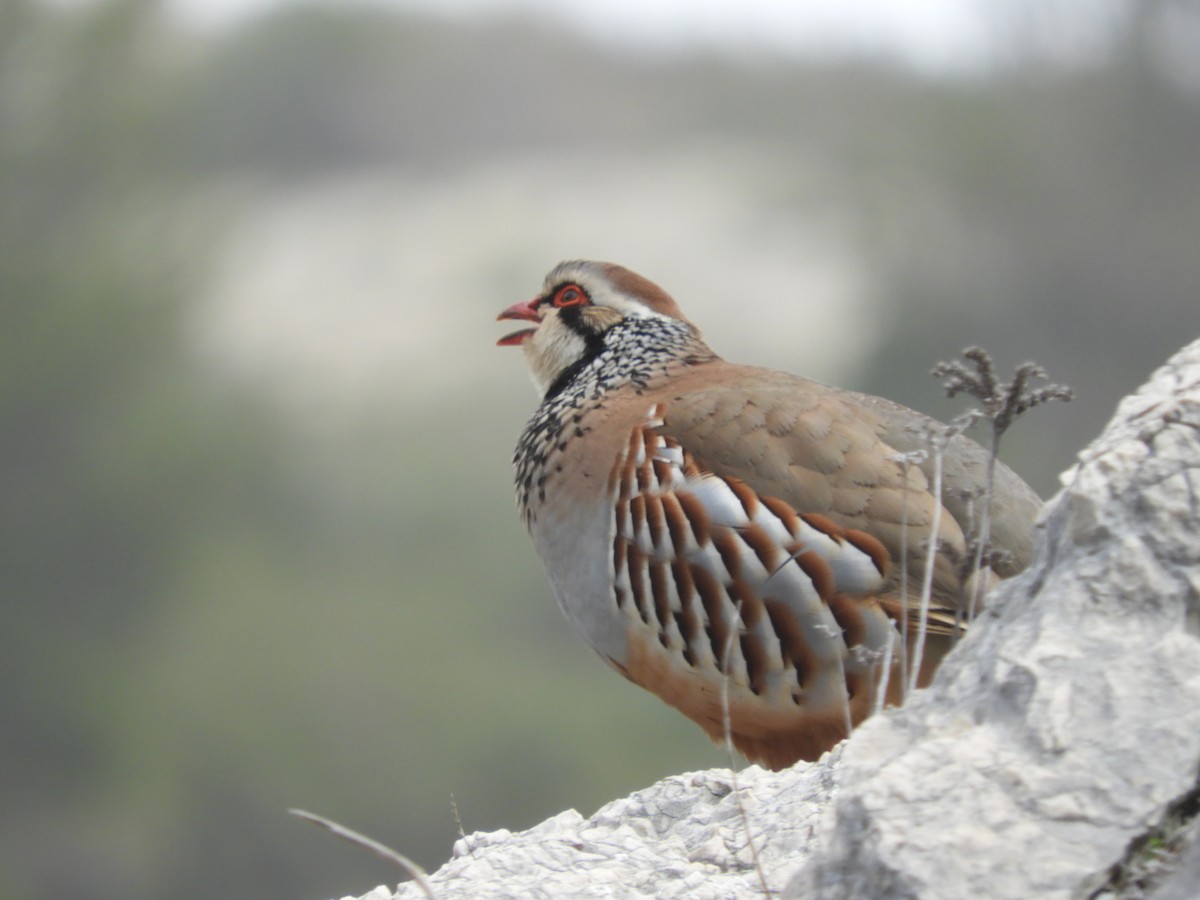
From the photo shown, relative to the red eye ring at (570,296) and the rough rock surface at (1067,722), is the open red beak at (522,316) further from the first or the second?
the rough rock surface at (1067,722)

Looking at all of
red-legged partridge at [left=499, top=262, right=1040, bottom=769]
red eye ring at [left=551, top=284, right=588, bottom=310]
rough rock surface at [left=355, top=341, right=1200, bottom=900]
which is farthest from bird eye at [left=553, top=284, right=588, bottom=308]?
rough rock surface at [left=355, top=341, right=1200, bottom=900]

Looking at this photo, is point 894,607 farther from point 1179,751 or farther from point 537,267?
point 537,267

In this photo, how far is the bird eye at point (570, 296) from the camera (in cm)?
546

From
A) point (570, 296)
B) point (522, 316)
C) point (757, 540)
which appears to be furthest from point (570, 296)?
point (757, 540)

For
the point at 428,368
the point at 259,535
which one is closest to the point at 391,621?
the point at 259,535

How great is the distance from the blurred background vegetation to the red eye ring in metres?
13.4

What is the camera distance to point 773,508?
4.17 m

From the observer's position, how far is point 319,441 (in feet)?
87.2

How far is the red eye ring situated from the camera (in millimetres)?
5465

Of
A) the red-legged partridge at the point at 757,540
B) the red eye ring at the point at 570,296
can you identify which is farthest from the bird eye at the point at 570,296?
the red-legged partridge at the point at 757,540

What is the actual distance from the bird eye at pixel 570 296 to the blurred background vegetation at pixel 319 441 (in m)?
13.4

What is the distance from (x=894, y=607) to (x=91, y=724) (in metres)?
17.8

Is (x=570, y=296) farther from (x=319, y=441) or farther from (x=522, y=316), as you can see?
(x=319, y=441)

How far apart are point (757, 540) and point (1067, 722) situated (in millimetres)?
2138
